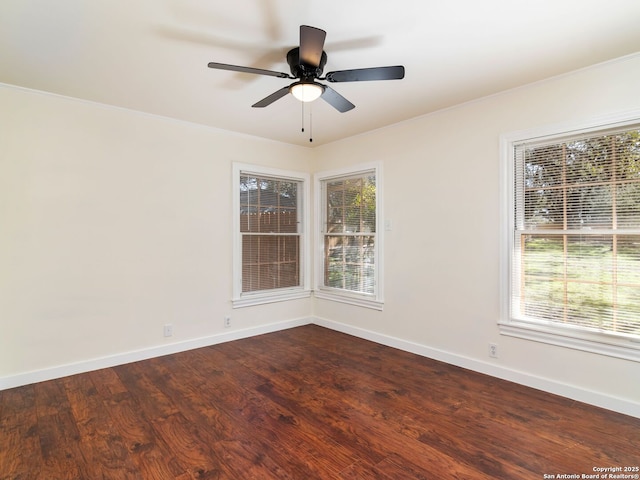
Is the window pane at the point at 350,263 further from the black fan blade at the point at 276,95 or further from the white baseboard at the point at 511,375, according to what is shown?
the black fan blade at the point at 276,95

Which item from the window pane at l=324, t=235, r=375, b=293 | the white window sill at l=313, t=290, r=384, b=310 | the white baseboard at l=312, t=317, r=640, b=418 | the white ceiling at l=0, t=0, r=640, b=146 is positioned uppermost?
the white ceiling at l=0, t=0, r=640, b=146

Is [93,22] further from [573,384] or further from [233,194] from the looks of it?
[573,384]

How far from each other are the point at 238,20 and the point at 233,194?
2.38 meters

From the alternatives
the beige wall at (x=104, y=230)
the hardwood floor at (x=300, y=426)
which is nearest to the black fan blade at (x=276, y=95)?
the beige wall at (x=104, y=230)

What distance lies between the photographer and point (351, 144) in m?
4.53

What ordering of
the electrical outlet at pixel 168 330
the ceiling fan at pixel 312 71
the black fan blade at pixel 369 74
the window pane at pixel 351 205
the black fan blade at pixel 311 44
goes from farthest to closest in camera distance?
the window pane at pixel 351 205, the electrical outlet at pixel 168 330, the black fan blade at pixel 369 74, the ceiling fan at pixel 312 71, the black fan blade at pixel 311 44

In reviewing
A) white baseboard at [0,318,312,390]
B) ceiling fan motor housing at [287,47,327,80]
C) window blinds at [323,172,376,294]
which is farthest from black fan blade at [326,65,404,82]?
white baseboard at [0,318,312,390]

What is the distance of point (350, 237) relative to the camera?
182 inches

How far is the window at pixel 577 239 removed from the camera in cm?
253

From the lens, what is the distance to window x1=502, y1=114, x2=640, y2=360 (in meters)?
2.53

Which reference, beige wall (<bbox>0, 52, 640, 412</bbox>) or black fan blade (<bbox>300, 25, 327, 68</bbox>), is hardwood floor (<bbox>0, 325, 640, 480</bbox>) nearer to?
beige wall (<bbox>0, 52, 640, 412</bbox>)

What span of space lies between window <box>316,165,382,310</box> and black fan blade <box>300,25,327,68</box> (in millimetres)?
2212

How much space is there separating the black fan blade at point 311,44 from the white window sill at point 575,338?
9.00 feet

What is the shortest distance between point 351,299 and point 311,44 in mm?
3235
